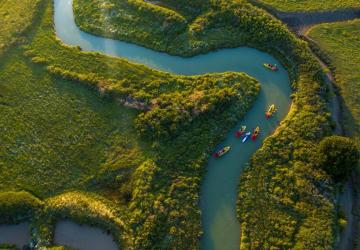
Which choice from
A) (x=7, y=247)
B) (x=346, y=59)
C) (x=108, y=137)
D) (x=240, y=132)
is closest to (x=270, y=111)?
(x=240, y=132)

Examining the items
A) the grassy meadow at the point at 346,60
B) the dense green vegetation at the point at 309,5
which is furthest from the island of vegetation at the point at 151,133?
the dense green vegetation at the point at 309,5

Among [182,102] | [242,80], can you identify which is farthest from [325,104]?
[182,102]

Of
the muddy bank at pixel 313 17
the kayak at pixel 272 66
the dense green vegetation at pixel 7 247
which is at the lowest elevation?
the dense green vegetation at pixel 7 247

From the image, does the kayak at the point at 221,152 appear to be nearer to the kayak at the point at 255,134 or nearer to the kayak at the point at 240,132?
the kayak at the point at 240,132

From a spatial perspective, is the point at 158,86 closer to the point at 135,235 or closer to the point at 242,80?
the point at 242,80

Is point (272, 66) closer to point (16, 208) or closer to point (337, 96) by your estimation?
point (337, 96)
